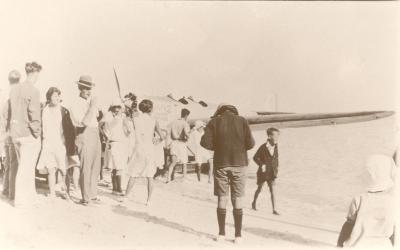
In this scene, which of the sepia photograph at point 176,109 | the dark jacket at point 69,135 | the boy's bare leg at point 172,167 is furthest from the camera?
the boy's bare leg at point 172,167

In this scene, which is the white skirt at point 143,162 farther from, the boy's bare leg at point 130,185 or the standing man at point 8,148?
the standing man at point 8,148

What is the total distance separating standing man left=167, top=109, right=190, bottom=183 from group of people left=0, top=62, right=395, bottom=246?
34 cm

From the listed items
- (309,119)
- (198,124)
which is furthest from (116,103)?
(309,119)

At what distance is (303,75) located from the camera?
158 inches

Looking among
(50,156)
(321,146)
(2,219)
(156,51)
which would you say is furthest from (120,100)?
(321,146)

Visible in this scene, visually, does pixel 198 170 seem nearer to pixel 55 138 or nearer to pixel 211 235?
pixel 211 235

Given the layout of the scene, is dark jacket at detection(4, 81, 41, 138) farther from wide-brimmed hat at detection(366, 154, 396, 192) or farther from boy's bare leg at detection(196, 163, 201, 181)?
wide-brimmed hat at detection(366, 154, 396, 192)

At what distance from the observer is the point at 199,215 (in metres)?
3.71

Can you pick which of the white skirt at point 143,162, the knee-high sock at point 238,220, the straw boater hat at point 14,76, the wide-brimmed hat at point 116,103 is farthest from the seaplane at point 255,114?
the knee-high sock at point 238,220

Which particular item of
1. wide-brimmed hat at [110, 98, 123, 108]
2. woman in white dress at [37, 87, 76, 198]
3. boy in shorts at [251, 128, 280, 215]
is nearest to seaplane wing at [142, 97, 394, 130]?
wide-brimmed hat at [110, 98, 123, 108]

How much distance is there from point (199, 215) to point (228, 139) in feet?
2.60

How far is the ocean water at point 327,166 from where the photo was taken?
388cm

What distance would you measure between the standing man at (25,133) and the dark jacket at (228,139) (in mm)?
1242

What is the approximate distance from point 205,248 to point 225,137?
0.73 meters
